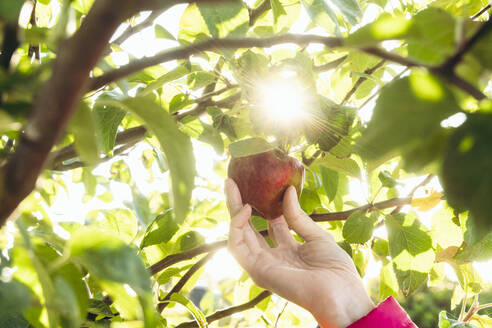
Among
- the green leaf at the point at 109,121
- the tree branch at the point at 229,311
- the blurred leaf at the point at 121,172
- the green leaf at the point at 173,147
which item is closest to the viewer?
the green leaf at the point at 173,147

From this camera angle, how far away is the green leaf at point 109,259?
24 centimetres

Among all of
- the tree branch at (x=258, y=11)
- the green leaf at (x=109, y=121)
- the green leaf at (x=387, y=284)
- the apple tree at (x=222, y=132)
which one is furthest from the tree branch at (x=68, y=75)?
the green leaf at (x=387, y=284)

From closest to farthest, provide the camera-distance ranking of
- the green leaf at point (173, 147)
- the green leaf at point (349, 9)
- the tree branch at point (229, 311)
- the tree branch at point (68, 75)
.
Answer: the tree branch at point (68, 75)
the green leaf at point (173, 147)
the green leaf at point (349, 9)
the tree branch at point (229, 311)

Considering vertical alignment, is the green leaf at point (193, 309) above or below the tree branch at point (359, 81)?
below

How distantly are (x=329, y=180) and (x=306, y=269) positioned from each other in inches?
6.6

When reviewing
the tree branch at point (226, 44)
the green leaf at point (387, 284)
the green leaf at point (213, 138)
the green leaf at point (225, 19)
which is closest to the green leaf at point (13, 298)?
the tree branch at point (226, 44)

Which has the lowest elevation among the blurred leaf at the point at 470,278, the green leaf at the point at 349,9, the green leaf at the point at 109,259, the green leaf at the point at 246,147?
the blurred leaf at the point at 470,278

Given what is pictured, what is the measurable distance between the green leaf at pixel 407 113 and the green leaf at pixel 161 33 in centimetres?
53

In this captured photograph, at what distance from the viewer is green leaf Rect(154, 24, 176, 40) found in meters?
0.66

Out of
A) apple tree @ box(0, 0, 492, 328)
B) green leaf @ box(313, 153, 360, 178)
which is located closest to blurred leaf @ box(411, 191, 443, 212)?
apple tree @ box(0, 0, 492, 328)

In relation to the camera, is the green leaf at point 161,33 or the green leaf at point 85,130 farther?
the green leaf at point 161,33

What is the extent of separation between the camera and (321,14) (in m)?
0.49

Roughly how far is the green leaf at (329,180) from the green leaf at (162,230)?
25 centimetres

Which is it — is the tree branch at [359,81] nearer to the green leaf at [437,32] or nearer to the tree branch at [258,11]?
the tree branch at [258,11]
